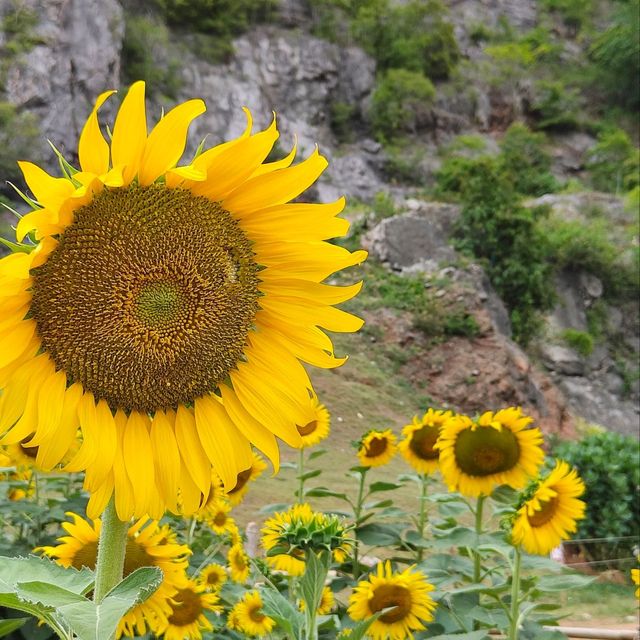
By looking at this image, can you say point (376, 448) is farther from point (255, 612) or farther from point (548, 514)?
point (255, 612)

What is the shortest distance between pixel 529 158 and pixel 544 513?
26.8 meters

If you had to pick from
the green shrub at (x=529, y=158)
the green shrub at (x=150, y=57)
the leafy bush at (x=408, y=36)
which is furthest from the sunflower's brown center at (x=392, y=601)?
the leafy bush at (x=408, y=36)

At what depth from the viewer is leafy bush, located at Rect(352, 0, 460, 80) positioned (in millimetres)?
26062

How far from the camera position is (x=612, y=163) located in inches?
1054

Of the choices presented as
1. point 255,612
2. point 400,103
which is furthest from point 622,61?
point 255,612

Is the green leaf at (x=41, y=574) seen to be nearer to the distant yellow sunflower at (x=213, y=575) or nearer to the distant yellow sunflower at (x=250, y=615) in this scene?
the distant yellow sunflower at (x=250, y=615)

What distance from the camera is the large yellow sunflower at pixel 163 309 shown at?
2.27ft

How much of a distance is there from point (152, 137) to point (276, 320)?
0.25 metres

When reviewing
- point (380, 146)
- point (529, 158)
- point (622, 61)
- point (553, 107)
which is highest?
point (622, 61)

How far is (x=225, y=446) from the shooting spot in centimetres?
79

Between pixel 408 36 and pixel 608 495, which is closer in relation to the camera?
pixel 608 495

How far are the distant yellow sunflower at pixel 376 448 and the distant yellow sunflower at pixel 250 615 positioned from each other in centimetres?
66

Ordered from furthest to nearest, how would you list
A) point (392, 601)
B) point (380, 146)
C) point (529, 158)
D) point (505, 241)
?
point (529, 158), point (380, 146), point (505, 241), point (392, 601)

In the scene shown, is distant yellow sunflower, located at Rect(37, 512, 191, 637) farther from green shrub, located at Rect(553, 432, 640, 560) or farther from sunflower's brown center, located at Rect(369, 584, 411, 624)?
green shrub, located at Rect(553, 432, 640, 560)
